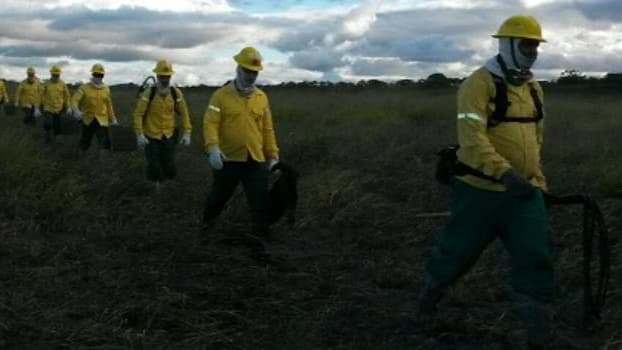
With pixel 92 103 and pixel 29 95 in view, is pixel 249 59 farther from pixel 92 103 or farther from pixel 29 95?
pixel 29 95

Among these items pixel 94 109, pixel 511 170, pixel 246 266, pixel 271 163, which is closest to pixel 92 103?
pixel 94 109

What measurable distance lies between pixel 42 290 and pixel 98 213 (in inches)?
118

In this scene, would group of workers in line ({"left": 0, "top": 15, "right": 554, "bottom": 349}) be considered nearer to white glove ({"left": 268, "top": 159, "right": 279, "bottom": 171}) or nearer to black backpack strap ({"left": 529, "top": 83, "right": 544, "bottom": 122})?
black backpack strap ({"left": 529, "top": 83, "right": 544, "bottom": 122})

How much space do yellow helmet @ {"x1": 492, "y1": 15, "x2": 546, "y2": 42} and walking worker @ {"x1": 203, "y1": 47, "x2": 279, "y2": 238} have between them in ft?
10.2

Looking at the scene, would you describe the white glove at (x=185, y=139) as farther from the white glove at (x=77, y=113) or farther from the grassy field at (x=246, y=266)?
the white glove at (x=77, y=113)

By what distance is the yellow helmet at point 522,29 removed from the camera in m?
5.46

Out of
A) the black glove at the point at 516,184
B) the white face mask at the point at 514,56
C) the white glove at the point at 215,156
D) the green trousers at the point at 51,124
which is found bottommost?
the green trousers at the point at 51,124

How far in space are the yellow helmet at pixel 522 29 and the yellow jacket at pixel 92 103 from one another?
33.8 feet

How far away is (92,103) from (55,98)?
3899mm

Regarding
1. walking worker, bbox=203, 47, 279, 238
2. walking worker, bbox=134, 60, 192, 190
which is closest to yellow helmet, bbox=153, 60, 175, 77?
walking worker, bbox=134, 60, 192, 190

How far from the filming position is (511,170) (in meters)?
5.32

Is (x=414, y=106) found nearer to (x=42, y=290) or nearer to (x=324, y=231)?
(x=324, y=231)

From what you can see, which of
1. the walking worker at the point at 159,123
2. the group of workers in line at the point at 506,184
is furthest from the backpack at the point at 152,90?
the group of workers in line at the point at 506,184

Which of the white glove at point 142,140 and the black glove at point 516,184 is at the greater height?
the black glove at point 516,184
